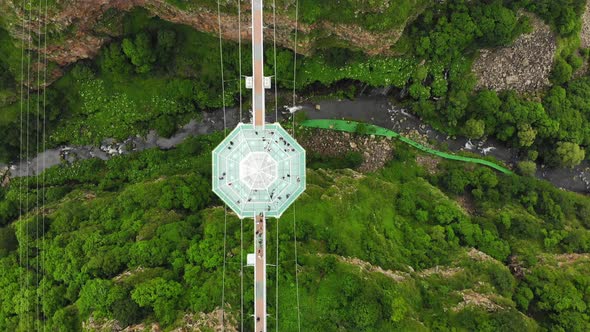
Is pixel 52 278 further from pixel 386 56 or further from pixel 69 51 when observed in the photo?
pixel 386 56

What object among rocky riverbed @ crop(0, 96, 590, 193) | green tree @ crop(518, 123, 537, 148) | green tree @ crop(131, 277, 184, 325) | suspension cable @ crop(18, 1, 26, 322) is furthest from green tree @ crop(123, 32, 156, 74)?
green tree @ crop(518, 123, 537, 148)

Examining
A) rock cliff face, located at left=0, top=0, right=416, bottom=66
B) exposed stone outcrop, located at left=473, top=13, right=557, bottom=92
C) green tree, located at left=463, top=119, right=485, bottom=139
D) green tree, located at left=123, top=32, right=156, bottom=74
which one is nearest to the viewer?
rock cliff face, located at left=0, top=0, right=416, bottom=66

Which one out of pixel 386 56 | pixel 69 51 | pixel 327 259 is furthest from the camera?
pixel 386 56

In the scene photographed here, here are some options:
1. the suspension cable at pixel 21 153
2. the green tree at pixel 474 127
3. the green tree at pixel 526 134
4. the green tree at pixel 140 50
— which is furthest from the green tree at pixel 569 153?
the suspension cable at pixel 21 153

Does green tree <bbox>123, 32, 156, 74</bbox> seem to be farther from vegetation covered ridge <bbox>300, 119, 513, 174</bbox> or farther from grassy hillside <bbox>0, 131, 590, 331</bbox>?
vegetation covered ridge <bbox>300, 119, 513, 174</bbox>

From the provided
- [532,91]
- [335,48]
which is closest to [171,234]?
[335,48]

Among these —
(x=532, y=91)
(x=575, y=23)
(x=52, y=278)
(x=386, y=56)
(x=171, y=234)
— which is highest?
(x=575, y=23)

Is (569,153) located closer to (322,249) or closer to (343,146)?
(343,146)
